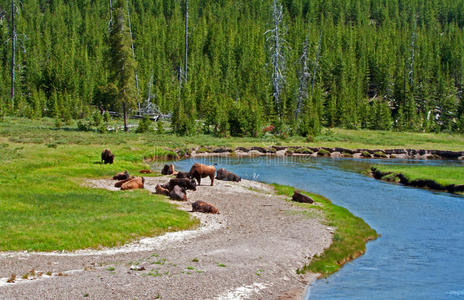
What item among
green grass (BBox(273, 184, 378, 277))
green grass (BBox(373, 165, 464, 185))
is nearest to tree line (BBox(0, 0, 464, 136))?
green grass (BBox(373, 165, 464, 185))

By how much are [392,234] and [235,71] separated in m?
105

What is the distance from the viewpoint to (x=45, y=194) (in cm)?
2694

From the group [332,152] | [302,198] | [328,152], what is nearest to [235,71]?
[332,152]

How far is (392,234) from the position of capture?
25.4m

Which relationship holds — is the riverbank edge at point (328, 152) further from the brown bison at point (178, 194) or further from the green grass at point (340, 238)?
the green grass at point (340, 238)

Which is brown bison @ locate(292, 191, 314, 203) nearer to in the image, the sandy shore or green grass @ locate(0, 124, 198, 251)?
the sandy shore

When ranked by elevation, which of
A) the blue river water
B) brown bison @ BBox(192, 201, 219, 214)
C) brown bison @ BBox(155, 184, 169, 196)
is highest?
brown bison @ BBox(155, 184, 169, 196)

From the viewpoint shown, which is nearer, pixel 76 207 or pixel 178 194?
pixel 76 207

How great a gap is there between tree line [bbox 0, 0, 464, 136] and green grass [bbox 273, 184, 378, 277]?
142 feet

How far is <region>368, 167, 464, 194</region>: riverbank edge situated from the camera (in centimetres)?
3891

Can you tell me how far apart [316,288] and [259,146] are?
47515 millimetres

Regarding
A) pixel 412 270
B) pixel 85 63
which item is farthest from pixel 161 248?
pixel 85 63

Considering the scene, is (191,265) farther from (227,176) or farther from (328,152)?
(328,152)

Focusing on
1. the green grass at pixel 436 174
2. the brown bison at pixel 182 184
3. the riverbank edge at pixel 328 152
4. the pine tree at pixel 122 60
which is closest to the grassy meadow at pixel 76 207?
the brown bison at pixel 182 184
